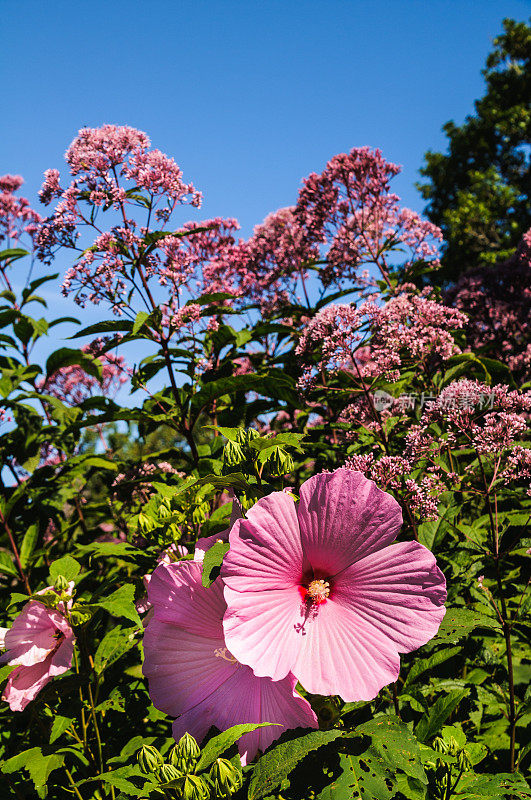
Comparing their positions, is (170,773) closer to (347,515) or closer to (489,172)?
(347,515)

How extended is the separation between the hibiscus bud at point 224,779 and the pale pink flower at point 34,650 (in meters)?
0.83

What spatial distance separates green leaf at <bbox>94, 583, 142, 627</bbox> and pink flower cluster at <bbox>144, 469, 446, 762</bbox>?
275 mm

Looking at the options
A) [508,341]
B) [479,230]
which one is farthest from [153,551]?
[479,230]

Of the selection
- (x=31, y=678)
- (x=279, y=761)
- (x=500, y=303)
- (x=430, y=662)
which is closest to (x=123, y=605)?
(x=31, y=678)

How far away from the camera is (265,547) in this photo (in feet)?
3.42

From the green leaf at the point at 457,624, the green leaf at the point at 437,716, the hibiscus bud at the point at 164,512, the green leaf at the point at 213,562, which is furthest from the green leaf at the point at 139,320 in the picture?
the green leaf at the point at 437,716

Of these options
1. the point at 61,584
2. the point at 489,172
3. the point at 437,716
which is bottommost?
the point at 437,716

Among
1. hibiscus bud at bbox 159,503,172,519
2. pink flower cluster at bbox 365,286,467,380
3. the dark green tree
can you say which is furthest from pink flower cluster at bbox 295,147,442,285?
the dark green tree

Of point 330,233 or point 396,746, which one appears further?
point 330,233

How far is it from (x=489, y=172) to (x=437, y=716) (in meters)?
18.0

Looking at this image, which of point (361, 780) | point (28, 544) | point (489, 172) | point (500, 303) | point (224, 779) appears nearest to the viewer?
point (224, 779)

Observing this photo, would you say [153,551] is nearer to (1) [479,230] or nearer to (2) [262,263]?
(2) [262,263]

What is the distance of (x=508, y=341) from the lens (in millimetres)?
4578

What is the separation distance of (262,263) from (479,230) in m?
13.5
